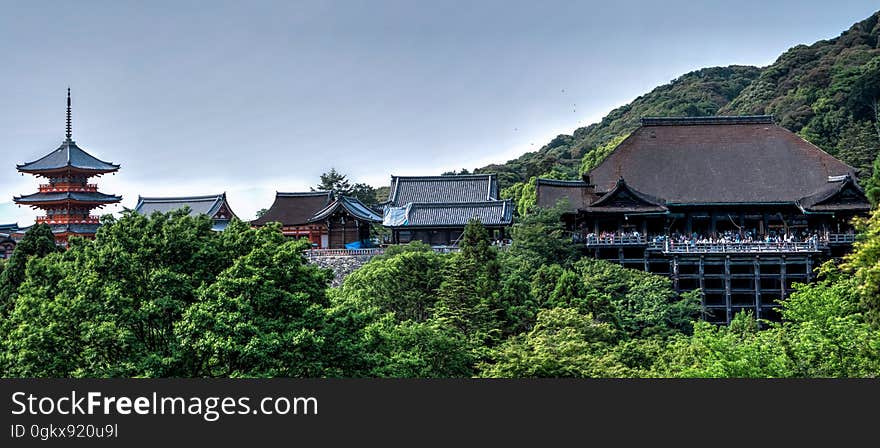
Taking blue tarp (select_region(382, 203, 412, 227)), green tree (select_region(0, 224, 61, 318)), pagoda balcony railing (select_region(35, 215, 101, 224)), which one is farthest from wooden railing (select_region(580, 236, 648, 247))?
pagoda balcony railing (select_region(35, 215, 101, 224))

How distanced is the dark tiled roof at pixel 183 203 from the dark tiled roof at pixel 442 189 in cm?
962

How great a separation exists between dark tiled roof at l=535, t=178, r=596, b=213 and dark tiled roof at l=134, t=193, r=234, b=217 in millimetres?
17373

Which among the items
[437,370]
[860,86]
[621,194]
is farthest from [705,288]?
[860,86]

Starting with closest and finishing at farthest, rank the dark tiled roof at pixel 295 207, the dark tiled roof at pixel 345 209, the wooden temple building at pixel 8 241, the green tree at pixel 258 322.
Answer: the green tree at pixel 258 322 → the dark tiled roof at pixel 345 209 → the dark tiled roof at pixel 295 207 → the wooden temple building at pixel 8 241

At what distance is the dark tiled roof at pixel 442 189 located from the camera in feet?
141

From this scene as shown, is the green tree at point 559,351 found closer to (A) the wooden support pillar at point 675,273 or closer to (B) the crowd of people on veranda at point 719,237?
(B) the crowd of people on veranda at point 719,237

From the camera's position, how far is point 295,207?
44812mm

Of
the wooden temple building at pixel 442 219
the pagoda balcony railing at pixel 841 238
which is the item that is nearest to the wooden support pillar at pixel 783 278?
the pagoda balcony railing at pixel 841 238

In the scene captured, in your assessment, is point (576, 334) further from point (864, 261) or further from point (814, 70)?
point (814, 70)

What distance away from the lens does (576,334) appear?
971 inches

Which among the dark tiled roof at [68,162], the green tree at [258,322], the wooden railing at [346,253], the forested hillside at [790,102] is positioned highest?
the forested hillside at [790,102]

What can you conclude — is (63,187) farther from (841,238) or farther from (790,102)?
(790,102)

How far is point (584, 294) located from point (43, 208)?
28700mm

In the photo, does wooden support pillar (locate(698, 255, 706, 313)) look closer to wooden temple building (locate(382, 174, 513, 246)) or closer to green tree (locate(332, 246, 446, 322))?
wooden temple building (locate(382, 174, 513, 246))
